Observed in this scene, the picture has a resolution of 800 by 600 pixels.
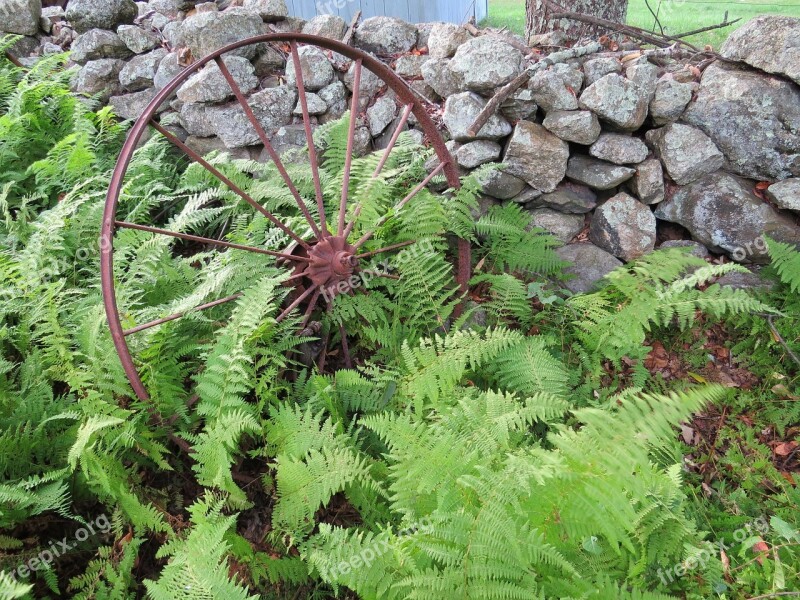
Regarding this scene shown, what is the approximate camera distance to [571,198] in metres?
3.59

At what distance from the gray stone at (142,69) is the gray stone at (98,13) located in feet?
1.46

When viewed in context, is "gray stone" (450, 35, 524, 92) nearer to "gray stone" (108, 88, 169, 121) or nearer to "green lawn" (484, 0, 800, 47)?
"green lawn" (484, 0, 800, 47)

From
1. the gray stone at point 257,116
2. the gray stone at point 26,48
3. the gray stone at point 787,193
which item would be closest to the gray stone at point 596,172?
the gray stone at point 787,193

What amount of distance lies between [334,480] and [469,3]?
580cm

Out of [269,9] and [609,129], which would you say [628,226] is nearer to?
[609,129]

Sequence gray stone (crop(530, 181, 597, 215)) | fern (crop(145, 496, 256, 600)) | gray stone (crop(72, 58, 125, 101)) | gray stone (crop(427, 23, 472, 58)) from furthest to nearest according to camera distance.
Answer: gray stone (crop(72, 58, 125, 101)) < gray stone (crop(427, 23, 472, 58)) < gray stone (crop(530, 181, 597, 215)) < fern (crop(145, 496, 256, 600))

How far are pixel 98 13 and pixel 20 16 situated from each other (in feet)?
2.54

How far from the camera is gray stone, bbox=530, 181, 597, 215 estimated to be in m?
3.59

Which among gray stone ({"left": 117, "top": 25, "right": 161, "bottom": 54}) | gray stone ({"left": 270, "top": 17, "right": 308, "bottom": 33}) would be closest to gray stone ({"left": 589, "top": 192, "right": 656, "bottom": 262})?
gray stone ({"left": 270, "top": 17, "right": 308, "bottom": 33})

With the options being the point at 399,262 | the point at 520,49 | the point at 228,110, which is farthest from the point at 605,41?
the point at 228,110

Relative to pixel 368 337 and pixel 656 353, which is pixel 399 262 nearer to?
pixel 368 337

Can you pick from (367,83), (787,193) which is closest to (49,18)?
(367,83)

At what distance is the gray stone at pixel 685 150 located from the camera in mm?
3416

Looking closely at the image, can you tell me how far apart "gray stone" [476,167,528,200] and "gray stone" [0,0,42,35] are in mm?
4011
